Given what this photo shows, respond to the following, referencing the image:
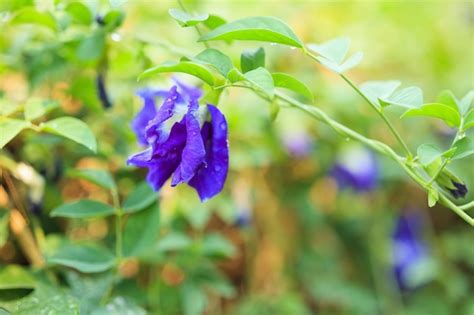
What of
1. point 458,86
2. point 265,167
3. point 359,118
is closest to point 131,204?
point 265,167

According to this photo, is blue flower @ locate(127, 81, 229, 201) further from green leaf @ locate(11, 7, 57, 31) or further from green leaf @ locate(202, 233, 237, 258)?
green leaf @ locate(202, 233, 237, 258)

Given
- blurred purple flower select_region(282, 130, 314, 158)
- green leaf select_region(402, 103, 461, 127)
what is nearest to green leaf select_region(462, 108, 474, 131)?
green leaf select_region(402, 103, 461, 127)

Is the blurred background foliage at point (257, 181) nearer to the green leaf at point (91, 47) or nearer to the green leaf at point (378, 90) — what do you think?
the green leaf at point (91, 47)

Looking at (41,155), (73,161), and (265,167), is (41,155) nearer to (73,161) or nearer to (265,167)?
(73,161)

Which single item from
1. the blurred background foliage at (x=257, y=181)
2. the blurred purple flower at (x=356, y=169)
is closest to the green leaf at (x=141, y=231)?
the blurred background foliage at (x=257, y=181)

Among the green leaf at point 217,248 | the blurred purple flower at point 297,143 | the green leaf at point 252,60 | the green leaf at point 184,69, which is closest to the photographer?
the green leaf at point 184,69

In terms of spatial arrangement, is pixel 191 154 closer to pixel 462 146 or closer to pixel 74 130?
pixel 74 130
